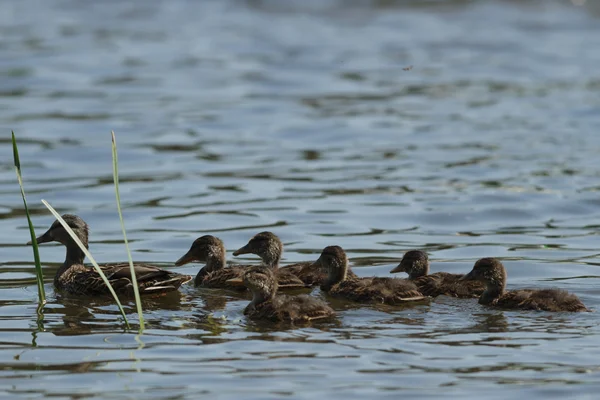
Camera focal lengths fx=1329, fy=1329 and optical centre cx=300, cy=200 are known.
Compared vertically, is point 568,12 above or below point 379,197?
above

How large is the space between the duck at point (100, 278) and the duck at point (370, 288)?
115 centimetres

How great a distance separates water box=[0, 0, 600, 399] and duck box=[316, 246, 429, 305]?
0.18 metres

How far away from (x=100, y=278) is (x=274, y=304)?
1809 mm

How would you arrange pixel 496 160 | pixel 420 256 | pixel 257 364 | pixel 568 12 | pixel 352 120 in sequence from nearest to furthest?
pixel 257 364 → pixel 420 256 → pixel 496 160 → pixel 352 120 → pixel 568 12

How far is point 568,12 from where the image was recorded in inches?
1341

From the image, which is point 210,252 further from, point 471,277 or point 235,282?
point 471,277

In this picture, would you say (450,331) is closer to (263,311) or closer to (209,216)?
(263,311)

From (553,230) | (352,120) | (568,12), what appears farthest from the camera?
(568,12)

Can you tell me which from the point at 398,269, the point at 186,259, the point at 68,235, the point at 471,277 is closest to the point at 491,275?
the point at 471,277

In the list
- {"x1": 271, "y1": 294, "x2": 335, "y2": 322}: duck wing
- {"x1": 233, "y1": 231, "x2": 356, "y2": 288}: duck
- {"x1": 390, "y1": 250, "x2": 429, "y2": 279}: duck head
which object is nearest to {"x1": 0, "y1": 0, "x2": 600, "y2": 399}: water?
{"x1": 271, "y1": 294, "x2": 335, "y2": 322}: duck wing

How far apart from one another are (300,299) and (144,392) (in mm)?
1948

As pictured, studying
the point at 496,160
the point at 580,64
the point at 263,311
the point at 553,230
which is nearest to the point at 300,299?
the point at 263,311

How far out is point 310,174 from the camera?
53.4ft

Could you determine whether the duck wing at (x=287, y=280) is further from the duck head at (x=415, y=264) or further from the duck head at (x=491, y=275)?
the duck head at (x=491, y=275)
